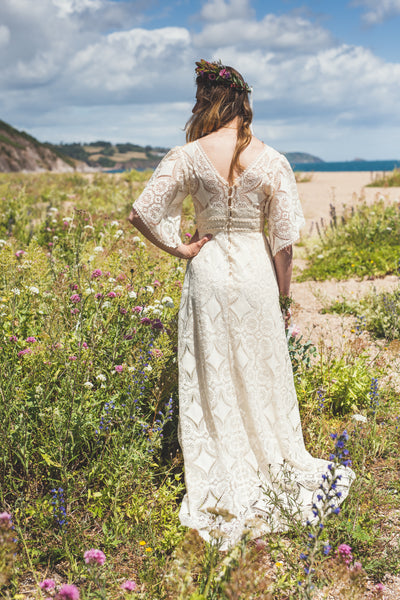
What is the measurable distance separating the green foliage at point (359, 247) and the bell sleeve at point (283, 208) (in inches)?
180

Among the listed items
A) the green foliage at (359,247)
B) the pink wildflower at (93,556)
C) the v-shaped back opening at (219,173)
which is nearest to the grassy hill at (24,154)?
the green foliage at (359,247)

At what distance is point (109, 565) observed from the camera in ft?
7.70

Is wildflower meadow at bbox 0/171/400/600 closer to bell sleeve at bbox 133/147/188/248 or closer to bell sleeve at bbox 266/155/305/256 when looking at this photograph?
bell sleeve at bbox 133/147/188/248

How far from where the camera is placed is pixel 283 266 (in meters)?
3.04

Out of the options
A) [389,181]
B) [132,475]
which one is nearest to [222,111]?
[132,475]

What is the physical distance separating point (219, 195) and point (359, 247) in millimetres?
5775

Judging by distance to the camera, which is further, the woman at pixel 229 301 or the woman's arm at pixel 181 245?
the woman's arm at pixel 181 245

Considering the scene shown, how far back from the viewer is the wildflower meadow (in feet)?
6.88

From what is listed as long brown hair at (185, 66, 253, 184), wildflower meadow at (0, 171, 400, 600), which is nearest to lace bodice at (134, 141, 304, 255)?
long brown hair at (185, 66, 253, 184)

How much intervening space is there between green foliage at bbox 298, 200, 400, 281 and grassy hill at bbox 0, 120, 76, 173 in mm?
Result: 41296

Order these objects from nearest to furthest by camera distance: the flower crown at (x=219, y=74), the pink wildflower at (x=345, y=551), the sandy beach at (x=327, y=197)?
the pink wildflower at (x=345, y=551) < the flower crown at (x=219, y=74) < the sandy beach at (x=327, y=197)

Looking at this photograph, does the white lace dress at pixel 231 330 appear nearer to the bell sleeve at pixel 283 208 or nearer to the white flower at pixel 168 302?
the bell sleeve at pixel 283 208

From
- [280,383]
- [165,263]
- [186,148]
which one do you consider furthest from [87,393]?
[165,263]

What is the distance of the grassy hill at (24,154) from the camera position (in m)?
46.5
